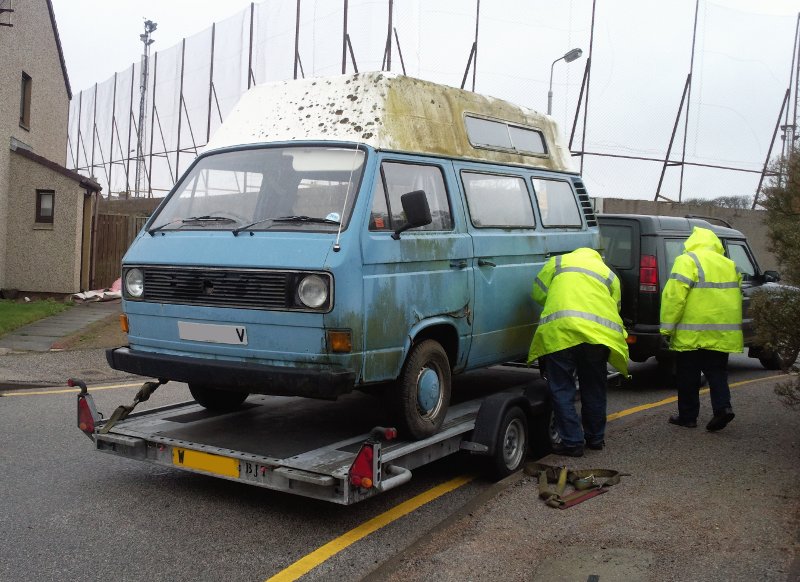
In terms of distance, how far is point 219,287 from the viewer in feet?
17.1

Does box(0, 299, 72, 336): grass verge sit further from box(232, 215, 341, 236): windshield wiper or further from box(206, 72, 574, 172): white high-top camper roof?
box(232, 215, 341, 236): windshield wiper

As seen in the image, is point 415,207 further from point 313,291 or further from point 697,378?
point 697,378

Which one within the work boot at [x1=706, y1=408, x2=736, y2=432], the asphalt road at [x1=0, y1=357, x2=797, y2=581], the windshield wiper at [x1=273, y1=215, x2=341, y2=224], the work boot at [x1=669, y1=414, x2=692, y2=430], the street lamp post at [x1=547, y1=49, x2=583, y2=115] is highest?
the street lamp post at [x1=547, y1=49, x2=583, y2=115]

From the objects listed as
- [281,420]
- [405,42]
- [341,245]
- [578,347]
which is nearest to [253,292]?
[341,245]

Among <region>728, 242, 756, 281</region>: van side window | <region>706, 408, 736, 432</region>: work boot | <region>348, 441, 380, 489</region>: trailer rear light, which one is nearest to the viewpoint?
<region>348, 441, 380, 489</region>: trailer rear light

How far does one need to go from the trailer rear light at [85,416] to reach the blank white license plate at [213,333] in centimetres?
86

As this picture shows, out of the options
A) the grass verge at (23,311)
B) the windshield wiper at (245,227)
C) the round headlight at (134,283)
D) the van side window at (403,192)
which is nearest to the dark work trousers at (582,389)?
the van side window at (403,192)

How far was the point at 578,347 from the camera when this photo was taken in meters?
6.65

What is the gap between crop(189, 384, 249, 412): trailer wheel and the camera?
646 cm

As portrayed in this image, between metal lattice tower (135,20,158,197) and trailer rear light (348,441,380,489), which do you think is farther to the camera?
metal lattice tower (135,20,158,197)

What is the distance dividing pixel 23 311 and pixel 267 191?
11208mm

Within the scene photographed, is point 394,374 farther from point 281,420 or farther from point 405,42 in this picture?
point 405,42

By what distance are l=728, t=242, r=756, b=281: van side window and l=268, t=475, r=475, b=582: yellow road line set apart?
20.7ft

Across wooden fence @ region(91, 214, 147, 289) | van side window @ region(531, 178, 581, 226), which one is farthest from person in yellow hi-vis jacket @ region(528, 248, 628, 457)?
wooden fence @ region(91, 214, 147, 289)
